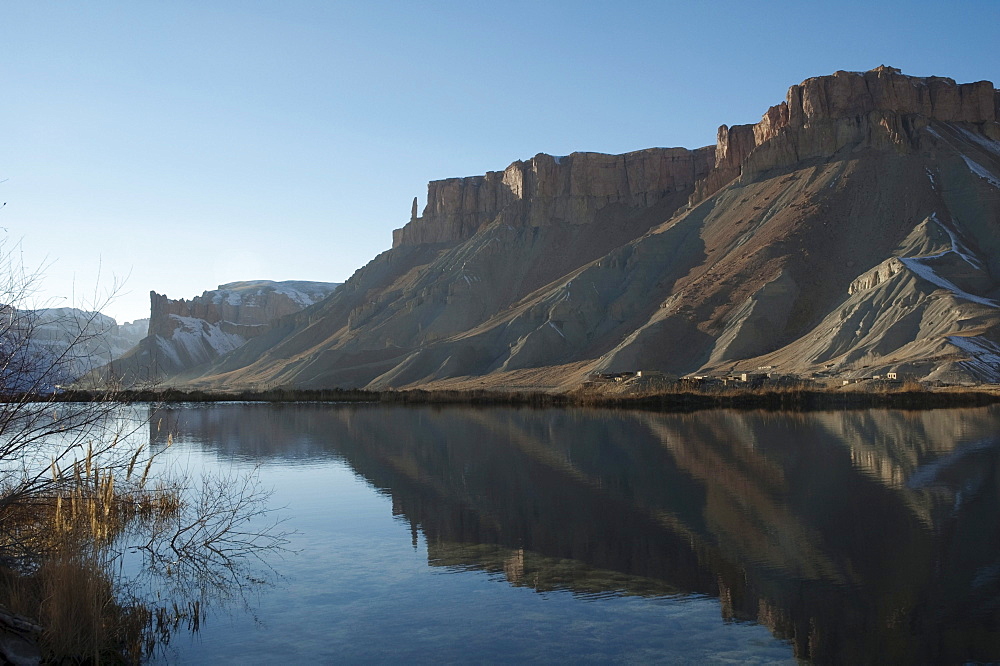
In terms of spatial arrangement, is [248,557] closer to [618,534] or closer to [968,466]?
[618,534]

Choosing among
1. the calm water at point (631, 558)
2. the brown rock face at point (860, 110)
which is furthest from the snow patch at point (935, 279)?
the calm water at point (631, 558)

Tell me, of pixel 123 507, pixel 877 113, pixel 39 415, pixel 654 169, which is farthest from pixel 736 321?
pixel 39 415

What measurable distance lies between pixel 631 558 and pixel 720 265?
251 ft

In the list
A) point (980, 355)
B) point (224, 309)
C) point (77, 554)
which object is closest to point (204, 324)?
point (224, 309)

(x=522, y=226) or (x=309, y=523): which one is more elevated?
(x=522, y=226)

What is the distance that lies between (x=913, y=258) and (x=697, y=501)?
6222cm

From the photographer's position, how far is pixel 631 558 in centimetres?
1373

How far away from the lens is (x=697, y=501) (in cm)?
1875

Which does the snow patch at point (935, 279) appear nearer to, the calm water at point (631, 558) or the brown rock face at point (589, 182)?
the calm water at point (631, 558)

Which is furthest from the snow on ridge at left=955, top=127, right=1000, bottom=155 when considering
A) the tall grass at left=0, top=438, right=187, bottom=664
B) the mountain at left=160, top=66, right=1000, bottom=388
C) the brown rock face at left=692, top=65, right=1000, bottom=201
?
the tall grass at left=0, top=438, right=187, bottom=664

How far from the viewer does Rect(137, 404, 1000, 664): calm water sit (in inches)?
395

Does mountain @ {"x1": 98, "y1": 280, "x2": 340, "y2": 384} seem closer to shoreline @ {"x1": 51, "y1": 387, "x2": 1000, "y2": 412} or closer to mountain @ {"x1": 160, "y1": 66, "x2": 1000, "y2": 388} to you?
mountain @ {"x1": 160, "y1": 66, "x2": 1000, "y2": 388}

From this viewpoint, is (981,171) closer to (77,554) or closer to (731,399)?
(731,399)

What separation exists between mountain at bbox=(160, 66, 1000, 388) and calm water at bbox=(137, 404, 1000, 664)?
36.6m
